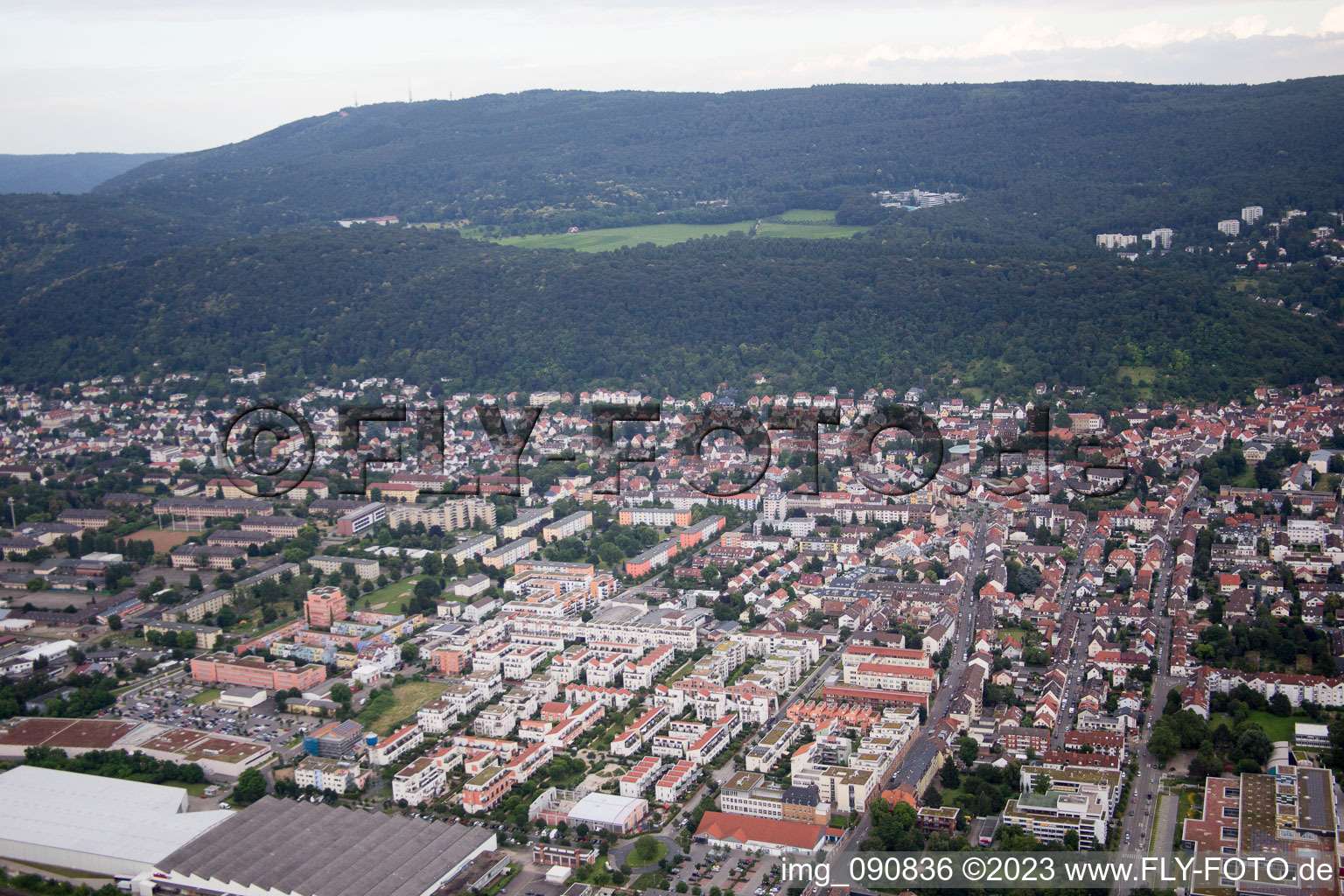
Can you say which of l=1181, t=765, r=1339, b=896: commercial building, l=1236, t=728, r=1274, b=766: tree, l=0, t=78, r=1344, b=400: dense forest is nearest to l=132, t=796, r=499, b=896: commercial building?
l=1181, t=765, r=1339, b=896: commercial building

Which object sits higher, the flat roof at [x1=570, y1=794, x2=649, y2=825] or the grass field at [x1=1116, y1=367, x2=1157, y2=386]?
the grass field at [x1=1116, y1=367, x2=1157, y2=386]

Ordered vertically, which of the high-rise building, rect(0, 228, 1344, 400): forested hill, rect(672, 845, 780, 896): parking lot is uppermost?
the high-rise building

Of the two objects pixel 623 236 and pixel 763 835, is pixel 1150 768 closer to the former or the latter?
pixel 763 835

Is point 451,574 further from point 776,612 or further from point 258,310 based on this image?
point 258,310

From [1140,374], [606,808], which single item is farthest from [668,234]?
[606,808]

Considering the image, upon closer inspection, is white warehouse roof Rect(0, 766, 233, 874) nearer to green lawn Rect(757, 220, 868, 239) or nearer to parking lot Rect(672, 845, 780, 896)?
parking lot Rect(672, 845, 780, 896)

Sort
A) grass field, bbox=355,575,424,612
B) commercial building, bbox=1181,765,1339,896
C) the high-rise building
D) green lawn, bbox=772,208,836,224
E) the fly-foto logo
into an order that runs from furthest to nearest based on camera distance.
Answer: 1. green lawn, bbox=772,208,836,224
2. the high-rise building
3. the fly-foto logo
4. grass field, bbox=355,575,424,612
5. commercial building, bbox=1181,765,1339,896

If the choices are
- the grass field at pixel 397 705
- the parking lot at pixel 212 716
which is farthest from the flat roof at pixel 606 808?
the parking lot at pixel 212 716
